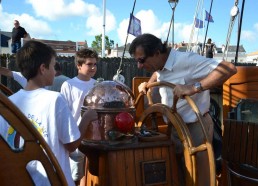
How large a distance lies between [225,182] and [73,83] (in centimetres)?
161

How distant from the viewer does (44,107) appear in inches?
64.7

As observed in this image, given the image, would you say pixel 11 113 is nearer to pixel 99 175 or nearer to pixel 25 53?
pixel 25 53

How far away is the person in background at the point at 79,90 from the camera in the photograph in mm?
2971

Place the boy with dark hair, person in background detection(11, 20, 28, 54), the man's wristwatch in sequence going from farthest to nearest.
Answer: person in background detection(11, 20, 28, 54) → the man's wristwatch → the boy with dark hair

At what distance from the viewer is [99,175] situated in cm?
209

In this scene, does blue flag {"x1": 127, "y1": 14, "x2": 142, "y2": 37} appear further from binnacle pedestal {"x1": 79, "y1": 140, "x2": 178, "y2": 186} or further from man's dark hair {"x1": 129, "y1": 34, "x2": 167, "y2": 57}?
binnacle pedestal {"x1": 79, "y1": 140, "x2": 178, "y2": 186}

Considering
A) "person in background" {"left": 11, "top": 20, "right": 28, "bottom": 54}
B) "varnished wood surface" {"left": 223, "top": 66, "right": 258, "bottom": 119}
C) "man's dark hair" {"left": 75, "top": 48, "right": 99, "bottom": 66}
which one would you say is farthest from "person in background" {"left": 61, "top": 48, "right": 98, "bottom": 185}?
"person in background" {"left": 11, "top": 20, "right": 28, "bottom": 54}

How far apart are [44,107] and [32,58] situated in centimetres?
26

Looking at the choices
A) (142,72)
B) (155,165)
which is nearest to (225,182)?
(155,165)

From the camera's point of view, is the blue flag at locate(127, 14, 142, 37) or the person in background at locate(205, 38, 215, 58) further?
the blue flag at locate(127, 14, 142, 37)

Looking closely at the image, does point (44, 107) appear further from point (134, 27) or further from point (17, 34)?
point (17, 34)

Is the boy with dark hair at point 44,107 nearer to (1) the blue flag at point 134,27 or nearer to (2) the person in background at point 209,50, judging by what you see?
(2) the person in background at point 209,50

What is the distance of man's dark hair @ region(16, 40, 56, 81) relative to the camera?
1.72 meters

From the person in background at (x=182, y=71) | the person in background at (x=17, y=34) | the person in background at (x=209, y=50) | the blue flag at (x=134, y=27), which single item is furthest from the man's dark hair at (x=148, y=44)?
the person in background at (x=17, y=34)
